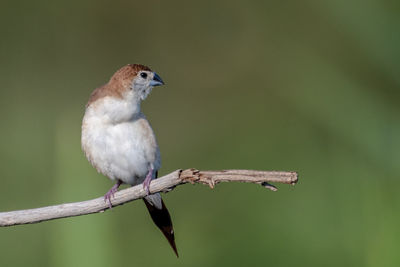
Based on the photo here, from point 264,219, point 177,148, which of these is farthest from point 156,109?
point 264,219

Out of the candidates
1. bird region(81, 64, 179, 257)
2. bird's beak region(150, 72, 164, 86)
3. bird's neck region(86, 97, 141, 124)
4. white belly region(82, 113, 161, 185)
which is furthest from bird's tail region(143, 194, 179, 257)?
bird's beak region(150, 72, 164, 86)

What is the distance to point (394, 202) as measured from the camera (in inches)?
106

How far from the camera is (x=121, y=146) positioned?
2395mm

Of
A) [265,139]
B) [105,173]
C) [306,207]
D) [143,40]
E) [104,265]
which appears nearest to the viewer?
[104,265]

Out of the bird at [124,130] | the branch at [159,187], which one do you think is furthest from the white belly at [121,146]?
the branch at [159,187]

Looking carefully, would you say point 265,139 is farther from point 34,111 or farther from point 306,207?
Answer: point 34,111

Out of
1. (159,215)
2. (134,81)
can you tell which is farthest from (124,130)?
(159,215)

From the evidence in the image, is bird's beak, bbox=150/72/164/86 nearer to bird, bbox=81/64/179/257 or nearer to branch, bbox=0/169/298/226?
bird, bbox=81/64/179/257

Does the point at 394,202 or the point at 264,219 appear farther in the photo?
the point at 264,219

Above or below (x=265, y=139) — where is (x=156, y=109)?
above

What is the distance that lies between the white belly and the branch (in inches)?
16.9

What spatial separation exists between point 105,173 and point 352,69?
6.69 ft

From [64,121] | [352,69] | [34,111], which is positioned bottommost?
[64,121]

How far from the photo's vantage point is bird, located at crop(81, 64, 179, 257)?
2346 millimetres
